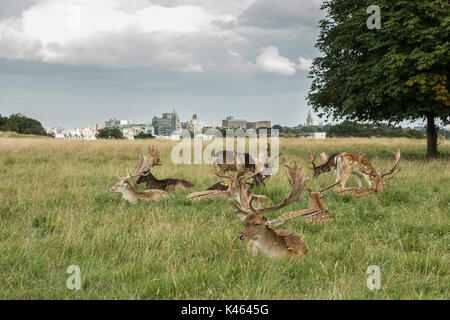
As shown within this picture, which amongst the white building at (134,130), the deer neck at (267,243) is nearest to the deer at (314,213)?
the deer neck at (267,243)

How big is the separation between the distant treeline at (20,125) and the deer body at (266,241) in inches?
3591

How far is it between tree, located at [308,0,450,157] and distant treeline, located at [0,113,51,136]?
81582 millimetres

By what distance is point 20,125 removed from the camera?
8494 centimetres

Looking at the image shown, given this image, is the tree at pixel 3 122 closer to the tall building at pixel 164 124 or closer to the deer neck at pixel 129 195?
the tall building at pixel 164 124

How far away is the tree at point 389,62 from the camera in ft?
48.2

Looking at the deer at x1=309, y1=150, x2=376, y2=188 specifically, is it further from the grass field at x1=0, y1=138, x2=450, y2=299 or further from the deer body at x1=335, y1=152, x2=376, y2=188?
the grass field at x1=0, y1=138, x2=450, y2=299

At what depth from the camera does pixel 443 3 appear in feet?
48.5

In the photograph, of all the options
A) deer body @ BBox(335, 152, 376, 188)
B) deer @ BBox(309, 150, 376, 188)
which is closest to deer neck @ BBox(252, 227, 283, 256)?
deer @ BBox(309, 150, 376, 188)

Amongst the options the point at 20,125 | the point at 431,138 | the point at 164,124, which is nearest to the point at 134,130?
the point at 164,124

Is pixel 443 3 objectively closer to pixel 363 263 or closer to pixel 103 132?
pixel 363 263

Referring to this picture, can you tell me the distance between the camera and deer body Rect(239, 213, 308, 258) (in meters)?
3.98

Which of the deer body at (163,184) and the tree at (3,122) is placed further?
the tree at (3,122)
